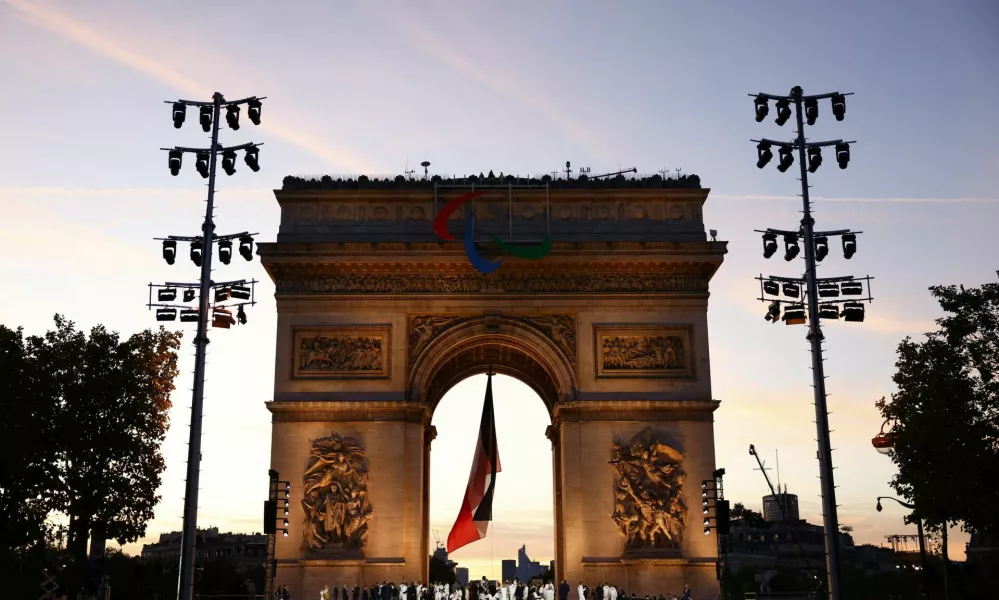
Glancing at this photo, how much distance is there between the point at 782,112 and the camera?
2527cm

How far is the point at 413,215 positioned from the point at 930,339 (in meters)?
20.7

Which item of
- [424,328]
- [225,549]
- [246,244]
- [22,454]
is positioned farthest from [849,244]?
[225,549]

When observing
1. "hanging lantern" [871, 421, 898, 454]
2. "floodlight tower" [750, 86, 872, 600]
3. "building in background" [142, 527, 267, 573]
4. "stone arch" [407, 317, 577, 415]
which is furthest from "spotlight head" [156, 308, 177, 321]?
"building in background" [142, 527, 267, 573]

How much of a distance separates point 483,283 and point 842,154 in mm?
21601

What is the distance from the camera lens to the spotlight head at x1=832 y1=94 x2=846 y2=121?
82.8 feet

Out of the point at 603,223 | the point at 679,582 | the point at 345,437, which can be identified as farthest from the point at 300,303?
the point at 679,582

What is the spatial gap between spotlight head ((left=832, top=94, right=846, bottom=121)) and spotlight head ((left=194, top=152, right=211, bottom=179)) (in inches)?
570

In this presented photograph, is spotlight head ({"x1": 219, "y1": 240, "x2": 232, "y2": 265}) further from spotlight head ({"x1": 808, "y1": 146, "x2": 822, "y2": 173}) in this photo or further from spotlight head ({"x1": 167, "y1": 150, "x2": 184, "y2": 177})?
spotlight head ({"x1": 808, "y1": 146, "x2": 822, "y2": 173})

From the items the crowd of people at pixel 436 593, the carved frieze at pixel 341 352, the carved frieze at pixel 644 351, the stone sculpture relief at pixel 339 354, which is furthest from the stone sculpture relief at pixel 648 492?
the stone sculpture relief at pixel 339 354

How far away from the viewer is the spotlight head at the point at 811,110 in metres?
25.2

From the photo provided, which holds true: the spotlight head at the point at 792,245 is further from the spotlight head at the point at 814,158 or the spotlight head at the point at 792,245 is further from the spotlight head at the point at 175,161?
the spotlight head at the point at 175,161

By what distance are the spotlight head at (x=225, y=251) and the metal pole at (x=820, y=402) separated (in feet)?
42.9

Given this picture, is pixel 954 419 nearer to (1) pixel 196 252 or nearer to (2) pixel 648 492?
(2) pixel 648 492

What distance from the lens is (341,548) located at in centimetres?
4138
